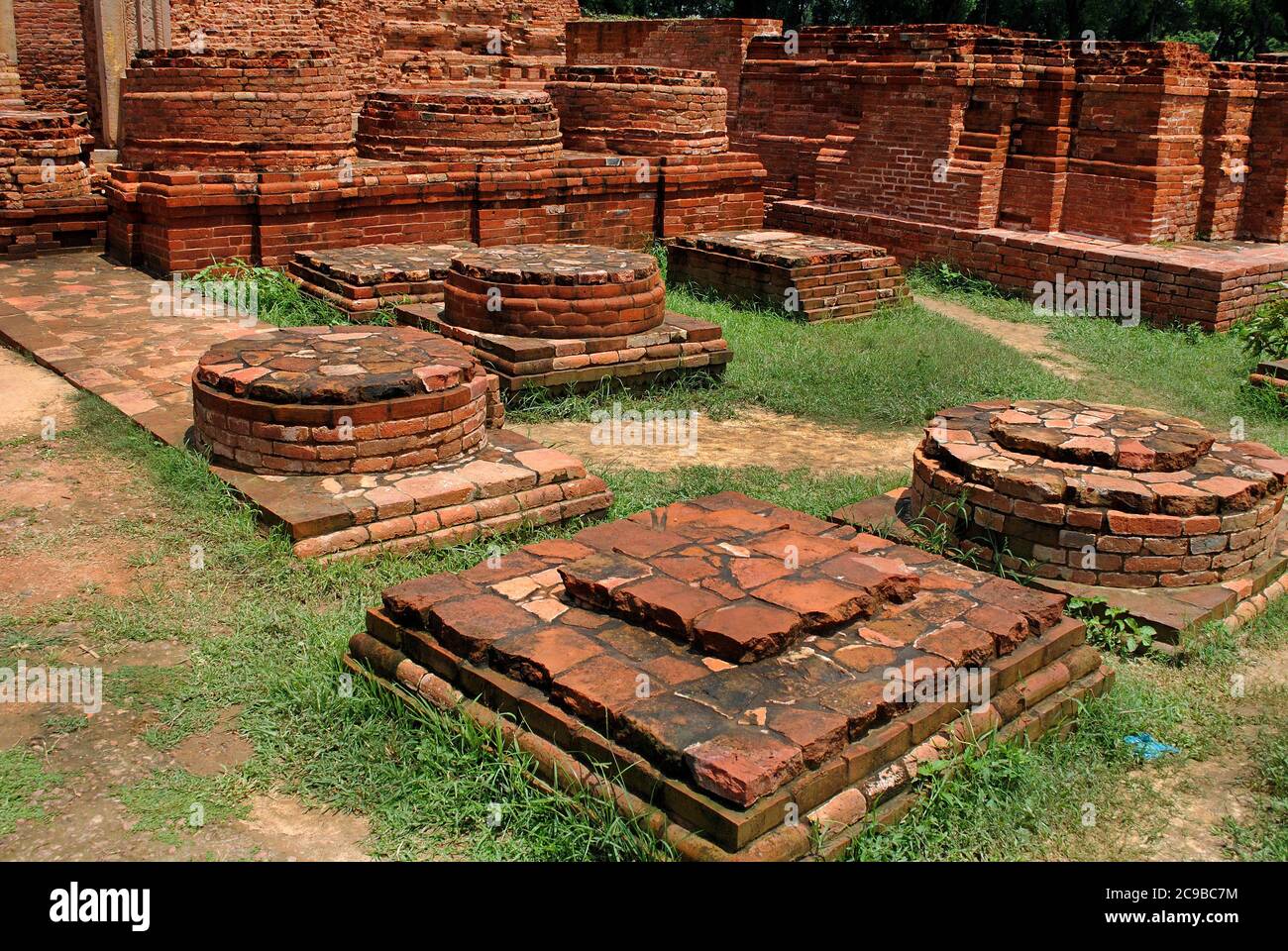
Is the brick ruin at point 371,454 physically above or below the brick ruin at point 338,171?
below

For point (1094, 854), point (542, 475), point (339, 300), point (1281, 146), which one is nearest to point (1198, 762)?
point (1094, 854)

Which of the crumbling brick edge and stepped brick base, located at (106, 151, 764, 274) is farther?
stepped brick base, located at (106, 151, 764, 274)

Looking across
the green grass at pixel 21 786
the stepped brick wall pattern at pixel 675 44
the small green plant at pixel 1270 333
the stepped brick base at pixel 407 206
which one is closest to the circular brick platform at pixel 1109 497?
the green grass at pixel 21 786

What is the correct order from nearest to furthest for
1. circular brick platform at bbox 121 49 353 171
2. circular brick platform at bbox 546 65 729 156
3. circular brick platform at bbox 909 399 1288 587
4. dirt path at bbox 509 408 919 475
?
circular brick platform at bbox 909 399 1288 587, dirt path at bbox 509 408 919 475, circular brick platform at bbox 121 49 353 171, circular brick platform at bbox 546 65 729 156

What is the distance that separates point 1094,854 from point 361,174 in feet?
22.3

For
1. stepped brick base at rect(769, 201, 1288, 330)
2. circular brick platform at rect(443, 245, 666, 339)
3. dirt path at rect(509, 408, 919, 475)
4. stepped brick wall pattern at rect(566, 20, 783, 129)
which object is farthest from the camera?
stepped brick wall pattern at rect(566, 20, 783, 129)

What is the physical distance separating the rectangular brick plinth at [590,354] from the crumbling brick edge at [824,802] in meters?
2.93

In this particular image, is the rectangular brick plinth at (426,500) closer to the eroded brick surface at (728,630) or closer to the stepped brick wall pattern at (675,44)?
the eroded brick surface at (728,630)

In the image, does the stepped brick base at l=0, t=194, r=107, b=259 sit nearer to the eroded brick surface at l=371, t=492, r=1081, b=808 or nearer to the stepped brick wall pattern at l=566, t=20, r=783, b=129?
the stepped brick wall pattern at l=566, t=20, r=783, b=129

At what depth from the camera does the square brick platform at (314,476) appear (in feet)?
14.7

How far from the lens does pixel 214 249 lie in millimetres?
7926

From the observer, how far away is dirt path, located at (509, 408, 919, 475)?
19.4 feet

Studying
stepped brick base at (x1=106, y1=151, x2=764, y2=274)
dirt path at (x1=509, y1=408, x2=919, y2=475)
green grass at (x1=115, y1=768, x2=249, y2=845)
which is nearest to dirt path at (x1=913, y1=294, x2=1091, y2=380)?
dirt path at (x1=509, y1=408, x2=919, y2=475)

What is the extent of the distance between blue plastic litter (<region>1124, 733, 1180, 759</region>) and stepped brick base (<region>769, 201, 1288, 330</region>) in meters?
5.85
